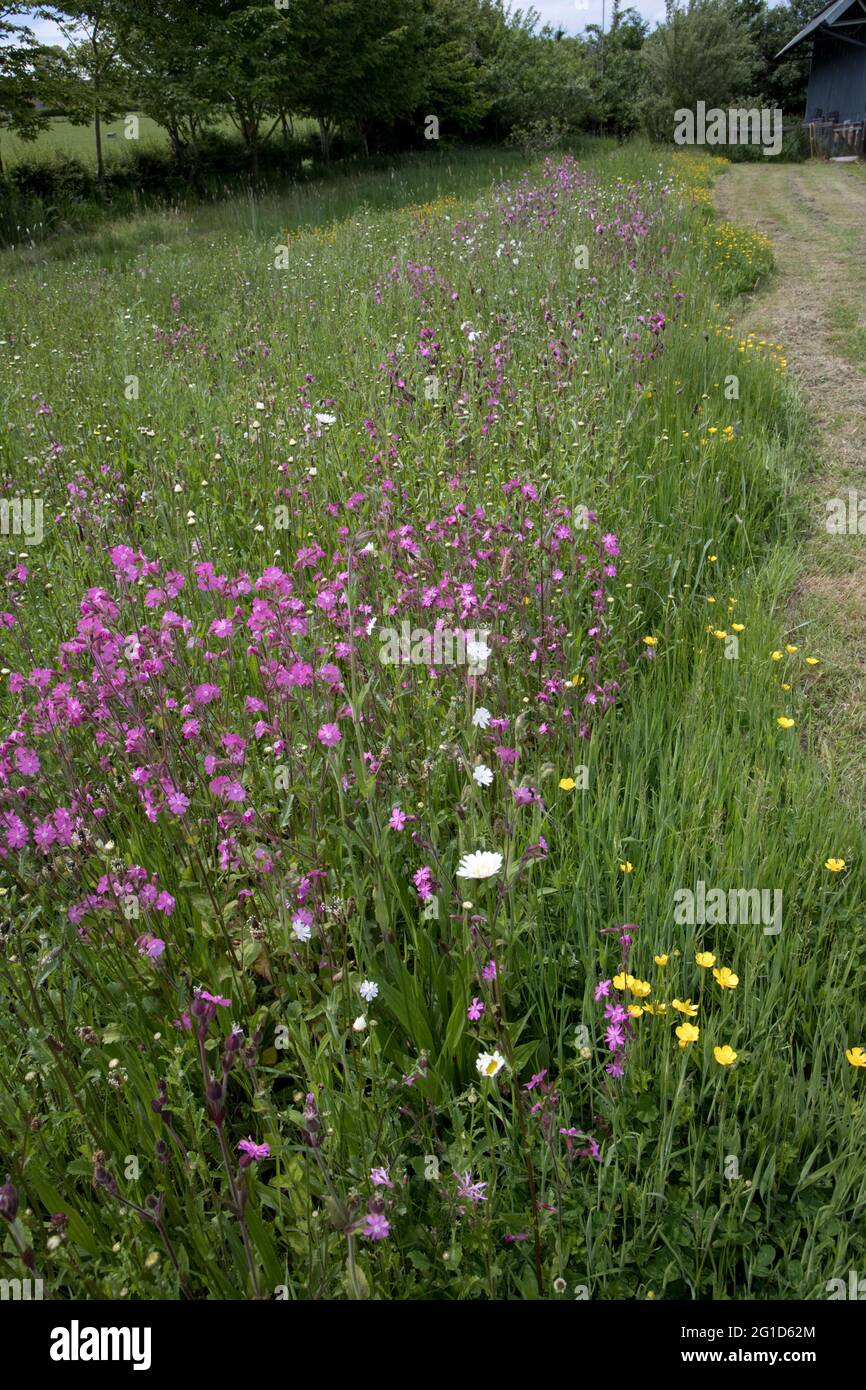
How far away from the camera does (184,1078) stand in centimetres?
178

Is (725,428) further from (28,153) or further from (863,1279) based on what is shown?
(28,153)

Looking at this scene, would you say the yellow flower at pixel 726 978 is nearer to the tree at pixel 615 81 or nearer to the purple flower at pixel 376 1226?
the purple flower at pixel 376 1226

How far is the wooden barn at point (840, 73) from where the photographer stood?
27.1 m

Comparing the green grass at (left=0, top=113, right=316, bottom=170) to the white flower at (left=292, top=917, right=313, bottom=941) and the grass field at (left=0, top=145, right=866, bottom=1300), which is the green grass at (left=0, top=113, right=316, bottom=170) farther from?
the white flower at (left=292, top=917, right=313, bottom=941)

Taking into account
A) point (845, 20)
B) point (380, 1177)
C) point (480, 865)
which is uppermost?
point (845, 20)

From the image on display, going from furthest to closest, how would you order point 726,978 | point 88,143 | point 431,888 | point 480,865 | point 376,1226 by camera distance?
point 88,143, point 431,888, point 726,978, point 480,865, point 376,1226

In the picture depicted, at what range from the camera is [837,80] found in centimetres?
2942

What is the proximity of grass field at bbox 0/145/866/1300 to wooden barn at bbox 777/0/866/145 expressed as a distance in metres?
29.4

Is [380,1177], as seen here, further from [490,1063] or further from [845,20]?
[845,20]

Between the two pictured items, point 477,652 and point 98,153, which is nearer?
point 477,652

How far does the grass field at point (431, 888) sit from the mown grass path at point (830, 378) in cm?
14

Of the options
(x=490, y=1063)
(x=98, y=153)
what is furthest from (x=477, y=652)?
(x=98, y=153)

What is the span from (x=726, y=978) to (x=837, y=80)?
37344 mm

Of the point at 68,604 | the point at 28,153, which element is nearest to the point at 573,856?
the point at 68,604
